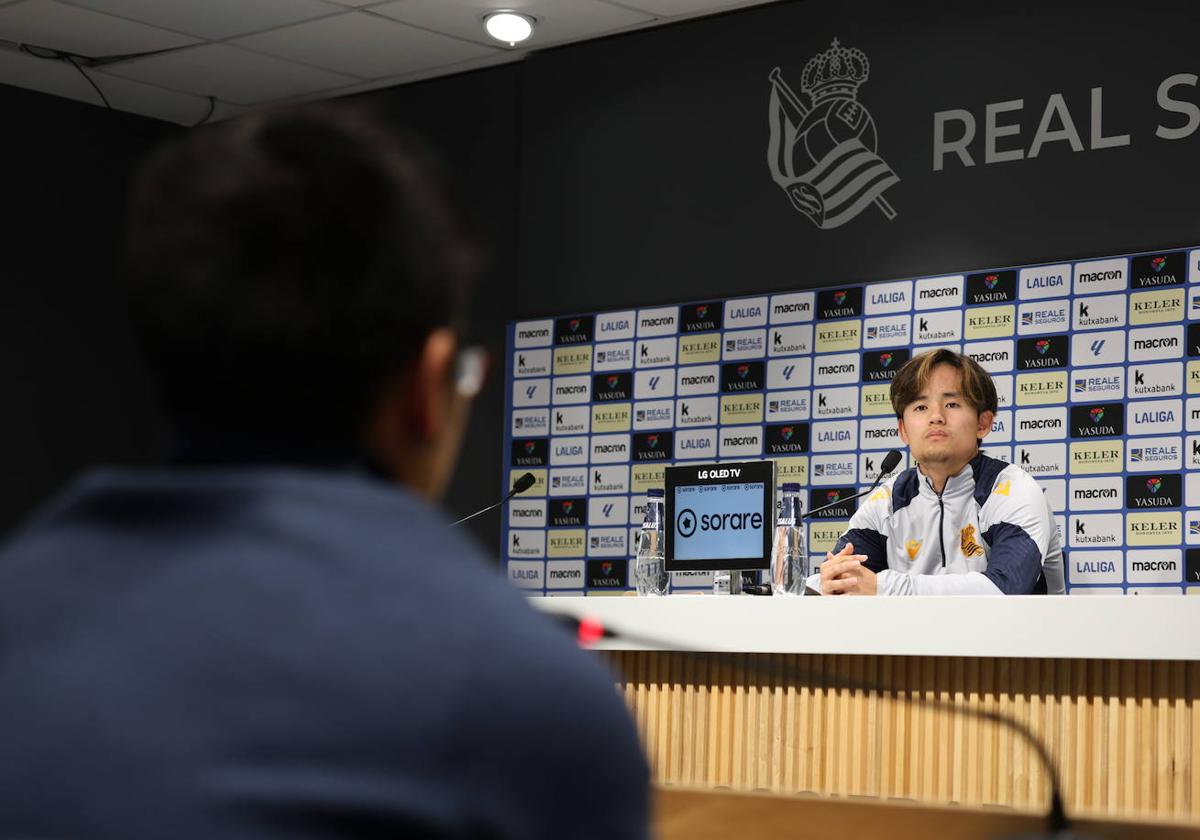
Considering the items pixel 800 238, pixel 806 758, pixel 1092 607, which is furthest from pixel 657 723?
pixel 800 238

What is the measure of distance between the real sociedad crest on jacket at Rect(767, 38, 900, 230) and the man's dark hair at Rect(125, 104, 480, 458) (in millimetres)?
4303

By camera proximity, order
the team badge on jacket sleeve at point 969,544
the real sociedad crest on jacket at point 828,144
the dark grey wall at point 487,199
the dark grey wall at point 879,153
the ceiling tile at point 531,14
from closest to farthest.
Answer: the team badge on jacket sleeve at point 969,544 → the dark grey wall at point 879,153 → the real sociedad crest on jacket at point 828,144 → the ceiling tile at point 531,14 → the dark grey wall at point 487,199

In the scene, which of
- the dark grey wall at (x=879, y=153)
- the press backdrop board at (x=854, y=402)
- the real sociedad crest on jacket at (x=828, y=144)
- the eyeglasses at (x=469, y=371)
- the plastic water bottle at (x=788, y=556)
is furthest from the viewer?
the real sociedad crest on jacket at (x=828, y=144)

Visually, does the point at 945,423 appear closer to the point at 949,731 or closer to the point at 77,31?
the point at 949,731

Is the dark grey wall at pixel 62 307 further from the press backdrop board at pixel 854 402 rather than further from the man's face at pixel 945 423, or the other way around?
the man's face at pixel 945 423

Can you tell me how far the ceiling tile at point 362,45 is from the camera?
17.6 ft

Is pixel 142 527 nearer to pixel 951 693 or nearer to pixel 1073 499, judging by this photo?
pixel 951 693

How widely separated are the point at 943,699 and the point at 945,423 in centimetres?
134

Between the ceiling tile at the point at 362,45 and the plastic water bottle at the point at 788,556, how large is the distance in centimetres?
270

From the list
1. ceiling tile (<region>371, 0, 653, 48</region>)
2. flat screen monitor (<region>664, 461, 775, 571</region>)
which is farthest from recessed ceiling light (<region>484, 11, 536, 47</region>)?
flat screen monitor (<region>664, 461, 775, 571</region>)

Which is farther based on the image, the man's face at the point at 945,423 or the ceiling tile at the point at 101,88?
the ceiling tile at the point at 101,88

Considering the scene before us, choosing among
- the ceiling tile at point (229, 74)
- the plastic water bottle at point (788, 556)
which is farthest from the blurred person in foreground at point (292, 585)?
the ceiling tile at point (229, 74)

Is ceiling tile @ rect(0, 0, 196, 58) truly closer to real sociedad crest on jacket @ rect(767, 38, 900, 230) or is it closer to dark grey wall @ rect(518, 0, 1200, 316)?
dark grey wall @ rect(518, 0, 1200, 316)

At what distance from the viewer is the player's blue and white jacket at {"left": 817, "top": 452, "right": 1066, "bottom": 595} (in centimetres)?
361
